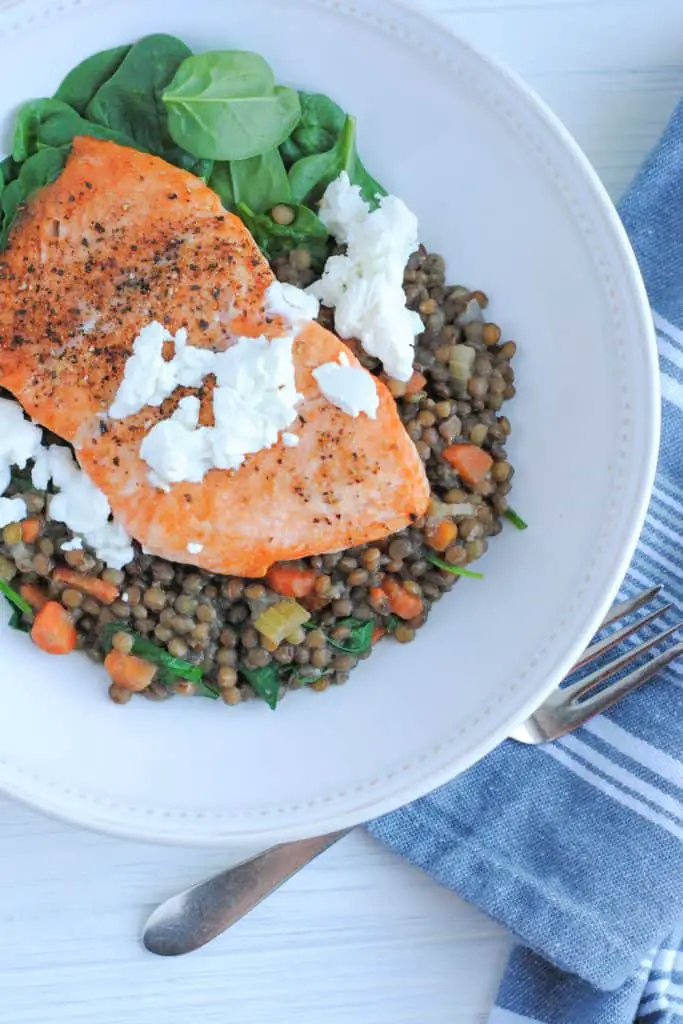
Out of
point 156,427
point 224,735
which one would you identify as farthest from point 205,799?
point 156,427

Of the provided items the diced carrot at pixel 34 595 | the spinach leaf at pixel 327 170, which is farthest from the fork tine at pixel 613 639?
the diced carrot at pixel 34 595

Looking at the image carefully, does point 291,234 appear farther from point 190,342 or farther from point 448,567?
point 448,567

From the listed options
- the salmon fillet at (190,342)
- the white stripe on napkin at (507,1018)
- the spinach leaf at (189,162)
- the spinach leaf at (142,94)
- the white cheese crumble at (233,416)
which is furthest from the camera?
the white stripe on napkin at (507,1018)

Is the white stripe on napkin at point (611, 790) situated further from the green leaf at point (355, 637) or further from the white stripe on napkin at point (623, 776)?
the green leaf at point (355, 637)

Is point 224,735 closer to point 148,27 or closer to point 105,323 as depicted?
point 105,323

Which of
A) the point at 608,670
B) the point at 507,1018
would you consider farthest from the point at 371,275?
the point at 507,1018
